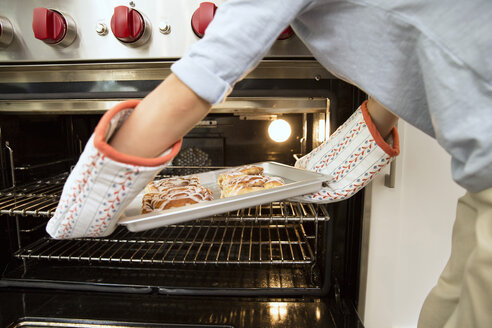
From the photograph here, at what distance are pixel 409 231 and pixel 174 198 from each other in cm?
62

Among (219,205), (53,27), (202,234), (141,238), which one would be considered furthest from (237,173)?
(53,27)

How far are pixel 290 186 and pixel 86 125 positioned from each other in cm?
89

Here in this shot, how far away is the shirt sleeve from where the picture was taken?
1.10ft

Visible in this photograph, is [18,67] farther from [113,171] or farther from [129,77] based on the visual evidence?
[113,171]

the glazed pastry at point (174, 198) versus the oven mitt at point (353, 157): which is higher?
the oven mitt at point (353, 157)

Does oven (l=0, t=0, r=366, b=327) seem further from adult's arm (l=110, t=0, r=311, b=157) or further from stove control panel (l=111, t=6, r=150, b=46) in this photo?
adult's arm (l=110, t=0, r=311, b=157)

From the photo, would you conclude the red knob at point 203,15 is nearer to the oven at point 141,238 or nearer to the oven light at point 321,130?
the oven at point 141,238

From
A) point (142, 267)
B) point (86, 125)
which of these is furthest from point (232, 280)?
point (86, 125)

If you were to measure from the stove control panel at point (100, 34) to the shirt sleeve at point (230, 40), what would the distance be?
40cm

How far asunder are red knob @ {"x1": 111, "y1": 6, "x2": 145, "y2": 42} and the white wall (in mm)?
686

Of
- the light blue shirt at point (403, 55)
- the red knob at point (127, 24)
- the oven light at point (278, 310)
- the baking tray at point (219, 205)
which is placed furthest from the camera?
the oven light at point (278, 310)

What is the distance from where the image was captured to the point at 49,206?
2.87 ft

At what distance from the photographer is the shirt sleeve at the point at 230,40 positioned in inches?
13.2

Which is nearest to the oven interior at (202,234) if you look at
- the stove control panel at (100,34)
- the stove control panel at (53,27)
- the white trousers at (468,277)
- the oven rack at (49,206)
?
the oven rack at (49,206)
